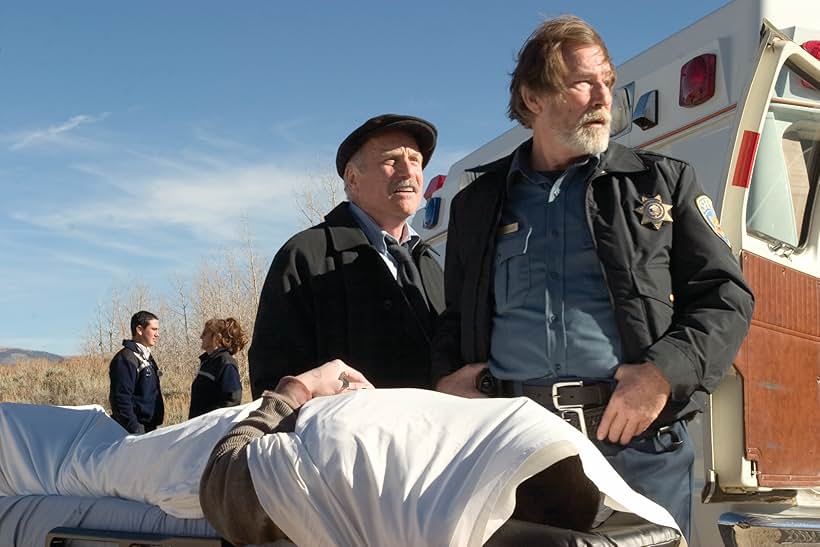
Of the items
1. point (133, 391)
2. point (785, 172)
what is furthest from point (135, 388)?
point (785, 172)

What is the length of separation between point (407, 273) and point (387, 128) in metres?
0.47

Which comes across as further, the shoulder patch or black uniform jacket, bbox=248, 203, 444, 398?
black uniform jacket, bbox=248, 203, 444, 398

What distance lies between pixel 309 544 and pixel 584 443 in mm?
432

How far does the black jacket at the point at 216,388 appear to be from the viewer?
6.69 m

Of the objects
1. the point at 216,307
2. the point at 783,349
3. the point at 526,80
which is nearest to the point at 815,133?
the point at 783,349

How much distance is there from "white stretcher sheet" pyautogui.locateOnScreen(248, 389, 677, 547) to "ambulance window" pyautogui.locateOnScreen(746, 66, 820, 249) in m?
2.43

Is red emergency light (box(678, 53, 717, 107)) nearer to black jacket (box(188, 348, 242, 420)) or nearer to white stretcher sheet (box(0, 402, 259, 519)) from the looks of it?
white stretcher sheet (box(0, 402, 259, 519))

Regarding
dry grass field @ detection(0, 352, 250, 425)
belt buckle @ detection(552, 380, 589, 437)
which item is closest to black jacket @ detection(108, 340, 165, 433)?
belt buckle @ detection(552, 380, 589, 437)

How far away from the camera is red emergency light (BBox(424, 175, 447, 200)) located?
6.28 m

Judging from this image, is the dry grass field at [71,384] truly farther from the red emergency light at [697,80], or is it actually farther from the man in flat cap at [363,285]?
the man in flat cap at [363,285]

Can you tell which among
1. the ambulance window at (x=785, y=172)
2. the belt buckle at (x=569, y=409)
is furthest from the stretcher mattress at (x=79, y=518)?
the ambulance window at (x=785, y=172)

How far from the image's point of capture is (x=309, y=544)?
1.44m

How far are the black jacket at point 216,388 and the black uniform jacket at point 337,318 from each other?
3.95 meters

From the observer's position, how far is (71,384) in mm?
30062
